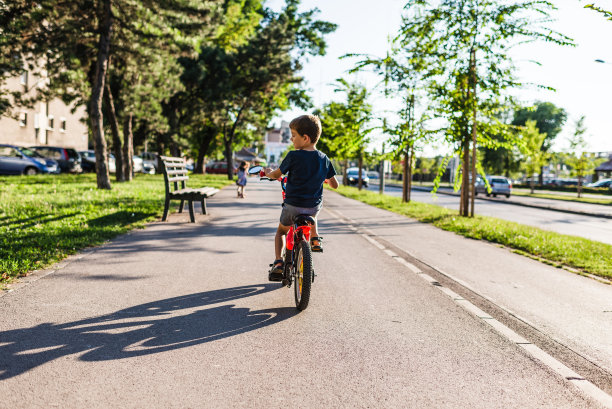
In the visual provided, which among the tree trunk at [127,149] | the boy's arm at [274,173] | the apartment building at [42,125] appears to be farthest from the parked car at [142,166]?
the boy's arm at [274,173]

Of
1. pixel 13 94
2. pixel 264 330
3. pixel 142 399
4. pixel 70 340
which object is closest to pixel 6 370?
pixel 70 340

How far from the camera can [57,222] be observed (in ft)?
31.5

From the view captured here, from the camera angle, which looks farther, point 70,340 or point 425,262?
point 425,262

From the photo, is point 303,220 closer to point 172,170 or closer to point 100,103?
point 172,170

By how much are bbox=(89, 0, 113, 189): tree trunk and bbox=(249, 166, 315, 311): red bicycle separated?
14.6 meters

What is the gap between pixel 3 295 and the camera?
504 centimetres

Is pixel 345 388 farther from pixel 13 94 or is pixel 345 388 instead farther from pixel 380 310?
pixel 13 94

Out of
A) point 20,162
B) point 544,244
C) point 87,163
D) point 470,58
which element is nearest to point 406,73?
point 470,58

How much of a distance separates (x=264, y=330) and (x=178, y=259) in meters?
3.30

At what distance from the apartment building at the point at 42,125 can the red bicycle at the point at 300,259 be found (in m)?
32.5

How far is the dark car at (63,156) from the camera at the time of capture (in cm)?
3310

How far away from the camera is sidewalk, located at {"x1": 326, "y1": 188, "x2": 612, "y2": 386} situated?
4.54m

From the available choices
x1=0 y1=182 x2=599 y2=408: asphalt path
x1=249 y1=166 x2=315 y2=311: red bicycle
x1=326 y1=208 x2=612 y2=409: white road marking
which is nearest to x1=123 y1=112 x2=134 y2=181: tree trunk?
x1=0 y1=182 x2=599 y2=408: asphalt path

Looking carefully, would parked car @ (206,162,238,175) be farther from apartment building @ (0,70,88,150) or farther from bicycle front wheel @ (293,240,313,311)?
bicycle front wheel @ (293,240,313,311)
